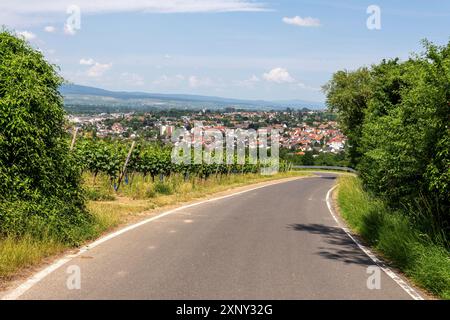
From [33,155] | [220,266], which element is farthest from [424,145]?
[33,155]

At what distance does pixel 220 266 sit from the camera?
25.9ft

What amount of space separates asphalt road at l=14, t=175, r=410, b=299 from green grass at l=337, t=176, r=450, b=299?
50cm

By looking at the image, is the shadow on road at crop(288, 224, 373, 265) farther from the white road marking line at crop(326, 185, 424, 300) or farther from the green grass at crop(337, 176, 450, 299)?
the green grass at crop(337, 176, 450, 299)

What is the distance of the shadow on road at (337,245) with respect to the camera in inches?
361

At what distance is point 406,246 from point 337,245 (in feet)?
6.19

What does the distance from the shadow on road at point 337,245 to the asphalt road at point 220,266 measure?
22mm

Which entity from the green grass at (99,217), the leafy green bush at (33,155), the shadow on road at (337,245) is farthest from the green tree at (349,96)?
the leafy green bush at (33,155)

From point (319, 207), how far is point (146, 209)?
7.78 meters

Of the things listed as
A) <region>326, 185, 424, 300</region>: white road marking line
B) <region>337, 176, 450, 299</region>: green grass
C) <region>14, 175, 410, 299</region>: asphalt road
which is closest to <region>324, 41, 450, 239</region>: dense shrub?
<region>337, 176, 450, 299</region>: green grass

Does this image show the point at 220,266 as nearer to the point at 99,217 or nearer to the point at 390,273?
the point at 390,273

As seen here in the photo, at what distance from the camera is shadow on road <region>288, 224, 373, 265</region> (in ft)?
30.1

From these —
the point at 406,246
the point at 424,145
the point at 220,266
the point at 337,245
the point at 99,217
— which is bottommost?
the point at 337,245

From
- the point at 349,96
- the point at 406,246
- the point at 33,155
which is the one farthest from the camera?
the point at 349,96

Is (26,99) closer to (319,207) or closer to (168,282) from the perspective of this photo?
(168,282)
